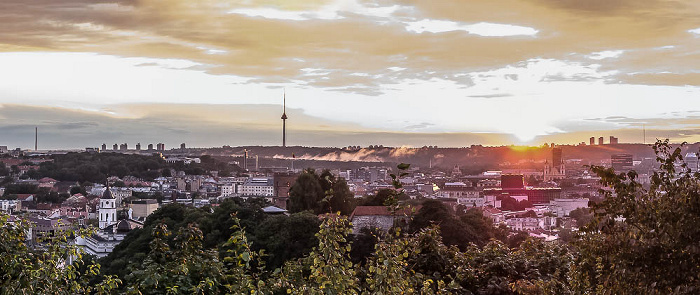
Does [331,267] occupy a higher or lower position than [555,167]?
higher

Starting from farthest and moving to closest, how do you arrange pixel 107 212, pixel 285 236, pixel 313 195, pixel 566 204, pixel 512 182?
pixel 512 182 < pixel 566 204 < pixel 107 212 < pixel 313 195 < pixel 285 236

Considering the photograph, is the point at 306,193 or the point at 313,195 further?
the point at 306,193

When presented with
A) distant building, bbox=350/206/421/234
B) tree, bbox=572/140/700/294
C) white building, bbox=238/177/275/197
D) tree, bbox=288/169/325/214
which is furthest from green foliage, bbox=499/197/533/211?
tree, bbox=572/140/700/294

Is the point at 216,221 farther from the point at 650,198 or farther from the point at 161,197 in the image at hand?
the point at 161,197

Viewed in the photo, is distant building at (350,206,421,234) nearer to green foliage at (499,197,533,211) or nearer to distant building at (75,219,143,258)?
distant building at (75,219,143,258)

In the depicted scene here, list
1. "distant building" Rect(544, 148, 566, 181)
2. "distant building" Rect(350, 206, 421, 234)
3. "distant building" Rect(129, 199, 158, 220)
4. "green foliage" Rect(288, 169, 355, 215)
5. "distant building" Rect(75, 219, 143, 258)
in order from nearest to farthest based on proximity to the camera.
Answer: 1. "distant building" Rect(350, 206, 421, 234)
2. "green foliage" Rect(288, 169, 355, 215)
3. "distant building" Rect(75, 219, 143, 258)
4. "distant building" Rect(129, 199, 158, 220)
5. "distant building" Rect(544, 148, 566, 181)

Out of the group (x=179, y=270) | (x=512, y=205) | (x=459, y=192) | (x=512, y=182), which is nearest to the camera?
(x=179, y=270)

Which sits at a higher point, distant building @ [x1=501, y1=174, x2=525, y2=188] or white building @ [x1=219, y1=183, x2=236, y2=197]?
distant building @ [x1=501, y1=174, x2=525, y2=188]

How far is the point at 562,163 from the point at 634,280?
127 metres

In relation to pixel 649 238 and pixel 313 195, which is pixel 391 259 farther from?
pixel 313 195

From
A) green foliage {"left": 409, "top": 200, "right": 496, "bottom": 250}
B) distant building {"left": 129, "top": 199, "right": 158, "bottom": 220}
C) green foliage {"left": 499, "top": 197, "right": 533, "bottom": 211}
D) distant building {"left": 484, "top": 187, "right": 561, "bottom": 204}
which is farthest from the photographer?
distant building {"left": 484, "top": 187, "right": 561, "bottom": 204}

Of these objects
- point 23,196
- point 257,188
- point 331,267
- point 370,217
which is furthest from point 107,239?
point 257,188

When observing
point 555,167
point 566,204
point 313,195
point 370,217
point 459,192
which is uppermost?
point 313,195

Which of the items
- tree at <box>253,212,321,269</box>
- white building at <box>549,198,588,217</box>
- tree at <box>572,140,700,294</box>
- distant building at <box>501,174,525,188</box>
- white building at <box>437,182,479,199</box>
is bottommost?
white building at <box>549,198,588,217</box>
